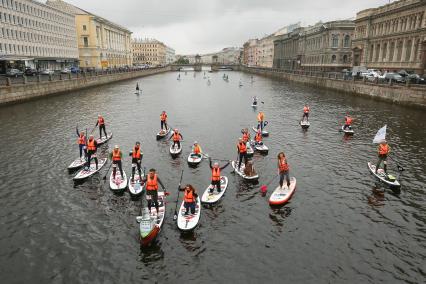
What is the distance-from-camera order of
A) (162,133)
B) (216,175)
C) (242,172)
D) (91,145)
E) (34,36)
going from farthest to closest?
(34,36), (162,133), (242,172), (91,145), (216,175)

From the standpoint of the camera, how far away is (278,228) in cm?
1565

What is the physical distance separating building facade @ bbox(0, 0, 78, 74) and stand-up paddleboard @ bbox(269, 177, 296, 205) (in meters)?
65.6

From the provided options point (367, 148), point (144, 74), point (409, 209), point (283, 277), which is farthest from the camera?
point (144, 74)

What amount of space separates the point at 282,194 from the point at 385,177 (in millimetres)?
7150

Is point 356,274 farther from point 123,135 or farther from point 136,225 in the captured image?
point 123,135

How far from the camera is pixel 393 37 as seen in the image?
72.5m

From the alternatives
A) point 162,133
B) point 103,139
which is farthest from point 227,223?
point 103,139

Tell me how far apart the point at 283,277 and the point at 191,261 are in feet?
12.0

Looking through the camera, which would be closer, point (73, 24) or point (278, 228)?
point (278, 228)

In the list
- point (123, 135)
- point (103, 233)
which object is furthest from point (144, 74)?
point (103, 233)

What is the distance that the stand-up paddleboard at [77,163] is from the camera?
22.2 meters

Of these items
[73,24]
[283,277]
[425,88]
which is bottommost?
[283,277]

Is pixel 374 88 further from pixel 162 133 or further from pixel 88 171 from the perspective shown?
pixel 88 171

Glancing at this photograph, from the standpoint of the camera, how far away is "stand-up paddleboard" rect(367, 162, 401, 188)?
19.4 metres
